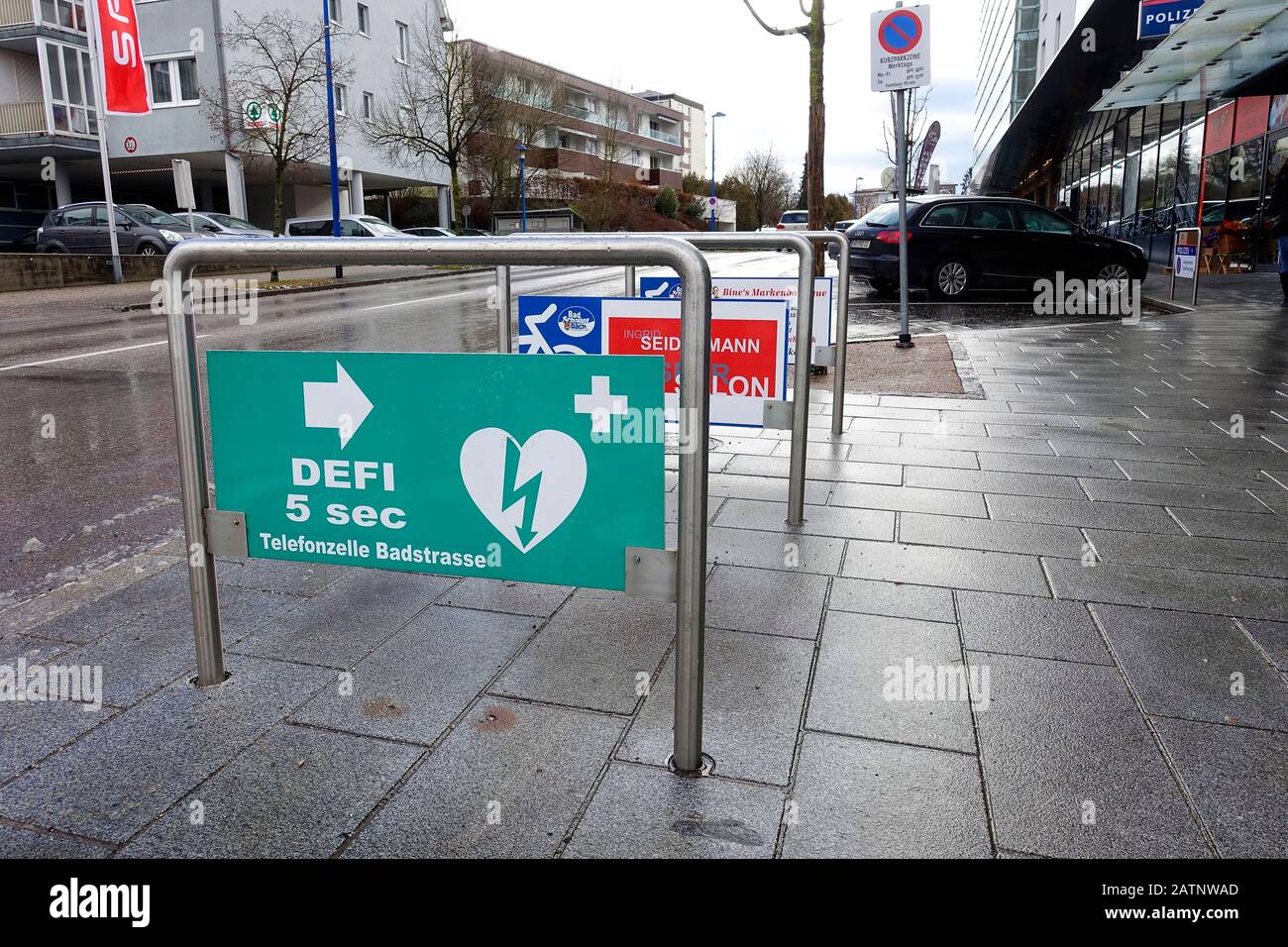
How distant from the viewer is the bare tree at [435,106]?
38344mm

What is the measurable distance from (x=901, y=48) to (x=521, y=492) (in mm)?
8949

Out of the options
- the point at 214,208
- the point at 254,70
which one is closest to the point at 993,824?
the point at 254,70

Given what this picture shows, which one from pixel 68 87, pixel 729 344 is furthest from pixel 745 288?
pixel 68 87

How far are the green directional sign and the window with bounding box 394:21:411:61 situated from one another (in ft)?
145

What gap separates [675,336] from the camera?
4559 mm

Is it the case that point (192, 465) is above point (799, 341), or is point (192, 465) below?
below

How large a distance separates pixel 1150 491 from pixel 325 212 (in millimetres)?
43900

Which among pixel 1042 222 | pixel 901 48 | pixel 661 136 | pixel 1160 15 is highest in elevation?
pixel 661 136

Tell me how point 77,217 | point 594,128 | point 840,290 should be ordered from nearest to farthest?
point 840,290 → point 77,217 → point 594,128

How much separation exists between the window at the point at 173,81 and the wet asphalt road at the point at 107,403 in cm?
1837

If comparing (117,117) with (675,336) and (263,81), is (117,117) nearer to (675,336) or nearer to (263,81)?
(263,81)

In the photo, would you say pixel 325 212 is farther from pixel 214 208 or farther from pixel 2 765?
pixel 2 765

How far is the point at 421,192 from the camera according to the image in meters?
50.0

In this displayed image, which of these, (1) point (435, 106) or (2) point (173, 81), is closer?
(2) point (173, 81)
